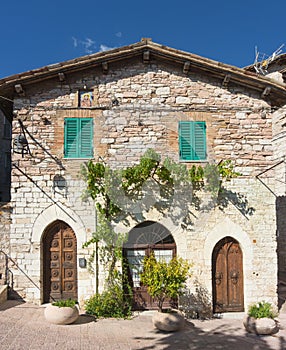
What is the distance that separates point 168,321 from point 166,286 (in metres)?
0.71

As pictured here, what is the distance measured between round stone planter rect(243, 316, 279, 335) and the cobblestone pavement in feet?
0.38

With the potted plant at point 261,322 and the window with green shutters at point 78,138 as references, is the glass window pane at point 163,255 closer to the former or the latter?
the potted plant at point 261,322

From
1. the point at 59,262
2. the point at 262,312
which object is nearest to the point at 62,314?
the point at 59,262

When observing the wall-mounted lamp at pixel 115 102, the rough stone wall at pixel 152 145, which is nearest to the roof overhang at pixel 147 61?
the rough stone wall at pixel 152 145

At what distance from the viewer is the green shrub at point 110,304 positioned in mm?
7914

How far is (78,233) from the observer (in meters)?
8.36

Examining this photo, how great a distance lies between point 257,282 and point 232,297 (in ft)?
2.44

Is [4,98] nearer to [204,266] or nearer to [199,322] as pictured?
[204,266]

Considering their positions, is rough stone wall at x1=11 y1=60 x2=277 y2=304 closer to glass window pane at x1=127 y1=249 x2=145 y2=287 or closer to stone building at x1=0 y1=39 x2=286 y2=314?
stone building at x1=0 y1=39 x2=286 y2=314

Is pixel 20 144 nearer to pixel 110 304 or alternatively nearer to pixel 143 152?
pixel 143 152

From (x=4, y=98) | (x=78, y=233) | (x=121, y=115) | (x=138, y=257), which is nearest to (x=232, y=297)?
(x=138, y=257)

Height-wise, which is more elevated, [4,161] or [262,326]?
[4,161]

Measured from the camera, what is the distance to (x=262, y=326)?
701 cm

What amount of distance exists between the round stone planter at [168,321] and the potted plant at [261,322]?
1466 millimetres
